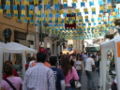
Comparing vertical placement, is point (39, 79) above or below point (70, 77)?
above

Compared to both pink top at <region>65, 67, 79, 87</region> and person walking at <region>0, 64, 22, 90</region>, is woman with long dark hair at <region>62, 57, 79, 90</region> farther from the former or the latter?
person walking at <region>0, 64, 22, 90</region>

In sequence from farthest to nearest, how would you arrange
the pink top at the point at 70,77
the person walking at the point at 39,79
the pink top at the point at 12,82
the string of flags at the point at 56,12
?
the string of flags at the point at 56,12 < the pink top at the point at 70,77 < the pink top at the point at 12,82 < the person walking at the point at 39,79

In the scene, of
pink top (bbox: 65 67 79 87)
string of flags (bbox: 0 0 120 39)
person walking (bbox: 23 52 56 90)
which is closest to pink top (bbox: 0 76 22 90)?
person walking (bbox: 23 52 56 90)

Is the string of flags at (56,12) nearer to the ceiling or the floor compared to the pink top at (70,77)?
nearer to the ceiling

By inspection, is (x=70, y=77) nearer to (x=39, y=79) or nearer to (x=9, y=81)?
(x=9, y=81)

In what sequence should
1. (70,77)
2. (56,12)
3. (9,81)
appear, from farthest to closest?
(56,12)
(70,77)
(9,81)

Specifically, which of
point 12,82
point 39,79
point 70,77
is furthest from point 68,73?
point 39,79

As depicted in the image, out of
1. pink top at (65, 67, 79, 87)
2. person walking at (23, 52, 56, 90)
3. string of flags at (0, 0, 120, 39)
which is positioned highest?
string of flags at (0, 0, 120, 39)

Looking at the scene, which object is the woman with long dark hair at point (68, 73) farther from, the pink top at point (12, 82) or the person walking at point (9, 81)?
the person walking at point (9, 81)

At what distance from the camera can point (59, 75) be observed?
8.23 meters

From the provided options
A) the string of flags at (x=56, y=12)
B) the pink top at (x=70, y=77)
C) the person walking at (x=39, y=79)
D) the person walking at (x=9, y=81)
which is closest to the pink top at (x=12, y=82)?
the person walking at (x=9, y=81)

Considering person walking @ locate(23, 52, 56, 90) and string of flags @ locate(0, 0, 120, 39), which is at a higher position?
string of flags @ locate(0, 0, 120, 39)

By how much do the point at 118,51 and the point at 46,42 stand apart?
1482 inches

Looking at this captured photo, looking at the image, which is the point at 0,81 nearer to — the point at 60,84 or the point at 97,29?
the point at 60,84
